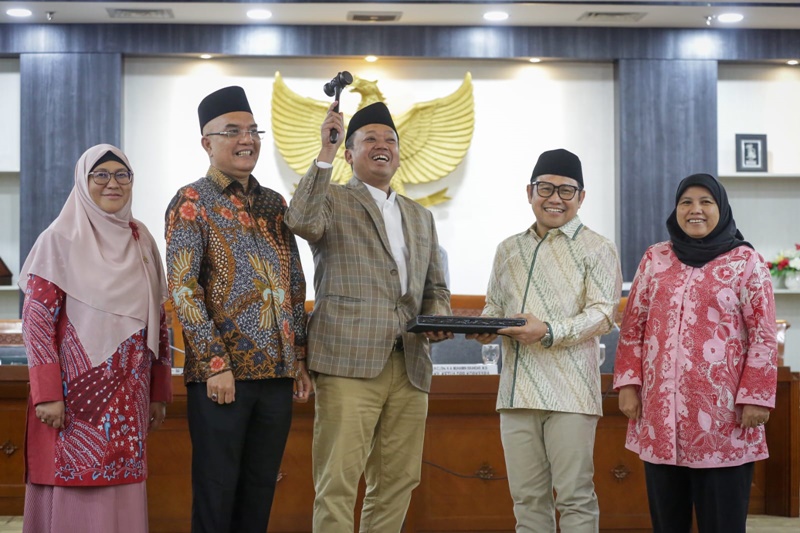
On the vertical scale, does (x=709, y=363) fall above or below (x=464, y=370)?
above

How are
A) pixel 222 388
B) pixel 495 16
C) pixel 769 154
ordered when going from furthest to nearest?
pixel 769 154
pixel 495 16
pixel 222 388

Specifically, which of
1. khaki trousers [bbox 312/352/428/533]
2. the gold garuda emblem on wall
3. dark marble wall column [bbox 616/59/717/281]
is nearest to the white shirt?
khaki trousers [bbox 312/352/428/533]

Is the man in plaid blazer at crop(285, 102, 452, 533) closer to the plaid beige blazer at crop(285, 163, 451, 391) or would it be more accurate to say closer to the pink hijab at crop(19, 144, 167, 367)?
the plaid beige blazer at crop(285, 163, 451, 391)

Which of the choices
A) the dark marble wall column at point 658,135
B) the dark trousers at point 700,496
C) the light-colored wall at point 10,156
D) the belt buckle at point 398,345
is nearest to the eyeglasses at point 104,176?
the belt buckle at point 398,345

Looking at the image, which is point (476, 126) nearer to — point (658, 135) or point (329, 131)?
point (658, 135)

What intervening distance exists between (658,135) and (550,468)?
14.1 ft

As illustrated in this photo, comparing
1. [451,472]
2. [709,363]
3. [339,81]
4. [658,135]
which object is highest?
[658,135]

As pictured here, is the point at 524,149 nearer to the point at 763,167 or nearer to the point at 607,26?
the point at 607,26

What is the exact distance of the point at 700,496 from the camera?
2555mm

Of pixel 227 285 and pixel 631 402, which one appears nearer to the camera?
pixel 227 285

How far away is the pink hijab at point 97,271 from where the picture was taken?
7.84 feet

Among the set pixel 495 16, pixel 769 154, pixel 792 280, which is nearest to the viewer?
pixel 495 16

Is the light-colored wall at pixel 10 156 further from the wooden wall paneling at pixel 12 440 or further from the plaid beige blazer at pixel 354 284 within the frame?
the plaid beige blazer at pixel 354 284

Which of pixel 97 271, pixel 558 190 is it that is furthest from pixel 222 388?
pixel 558 190
